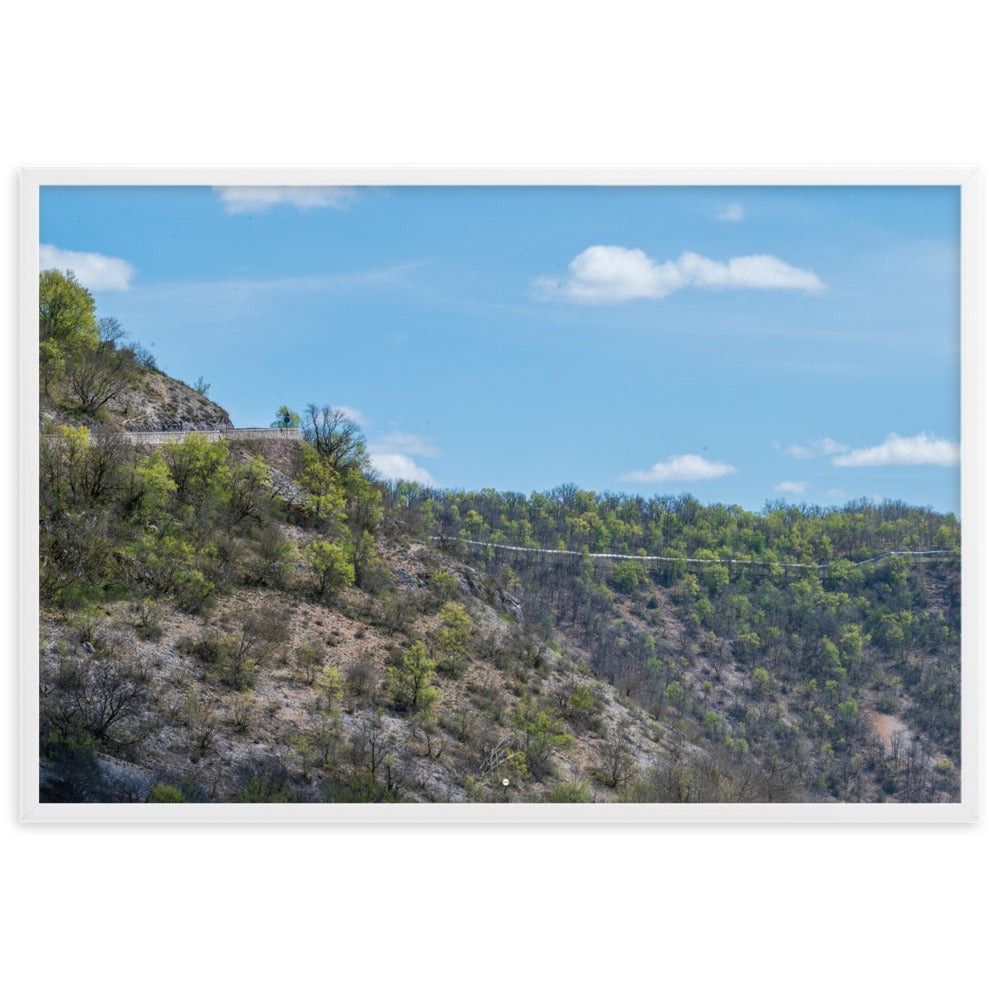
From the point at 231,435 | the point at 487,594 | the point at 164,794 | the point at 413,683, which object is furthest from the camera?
the point at 487,594

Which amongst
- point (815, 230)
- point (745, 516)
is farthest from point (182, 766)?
point (745, 516)

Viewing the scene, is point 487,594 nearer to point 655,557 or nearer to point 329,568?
point 329,568

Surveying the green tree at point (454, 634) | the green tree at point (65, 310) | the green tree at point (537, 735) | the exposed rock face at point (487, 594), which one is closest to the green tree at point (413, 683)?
the green tree at point (454, 634)

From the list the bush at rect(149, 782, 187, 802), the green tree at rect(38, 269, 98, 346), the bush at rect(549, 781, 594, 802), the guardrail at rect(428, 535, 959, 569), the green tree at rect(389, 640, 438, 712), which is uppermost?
the green tree at rect(38, 269, 98, 346)

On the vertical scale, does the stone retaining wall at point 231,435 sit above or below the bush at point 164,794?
above

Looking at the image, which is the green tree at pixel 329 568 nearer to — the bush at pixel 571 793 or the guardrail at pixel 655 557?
the bush at pixel 571 793

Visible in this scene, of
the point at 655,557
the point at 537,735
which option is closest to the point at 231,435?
the point at 537,735

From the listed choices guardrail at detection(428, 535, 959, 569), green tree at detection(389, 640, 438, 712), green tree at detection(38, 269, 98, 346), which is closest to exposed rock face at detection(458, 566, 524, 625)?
green tree at detection(389, 640, 438, 712)

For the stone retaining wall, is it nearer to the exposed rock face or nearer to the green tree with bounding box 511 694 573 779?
the exposed rock face
